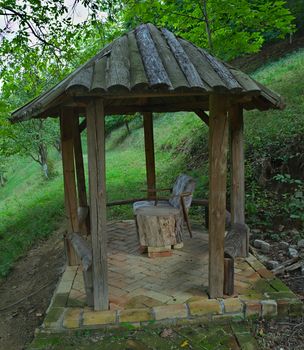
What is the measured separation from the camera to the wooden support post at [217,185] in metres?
3.28

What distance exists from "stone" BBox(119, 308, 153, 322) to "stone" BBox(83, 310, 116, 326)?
9 cm

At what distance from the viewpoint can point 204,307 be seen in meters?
3.40

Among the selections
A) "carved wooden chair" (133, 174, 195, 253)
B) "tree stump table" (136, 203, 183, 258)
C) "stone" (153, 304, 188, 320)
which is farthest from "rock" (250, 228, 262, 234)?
"stone" (153, 304, 188, 320)

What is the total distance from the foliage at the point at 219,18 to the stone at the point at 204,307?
4.94m

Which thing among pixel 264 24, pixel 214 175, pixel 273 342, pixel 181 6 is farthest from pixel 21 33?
pixel 273 342

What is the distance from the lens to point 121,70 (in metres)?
2.92

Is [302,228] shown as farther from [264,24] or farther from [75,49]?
[75,49]

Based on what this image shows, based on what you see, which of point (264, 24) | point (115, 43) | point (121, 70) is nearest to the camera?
point (121, 70)

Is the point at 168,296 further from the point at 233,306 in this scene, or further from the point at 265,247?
the point at 265,247

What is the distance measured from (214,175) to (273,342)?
61.4 inches

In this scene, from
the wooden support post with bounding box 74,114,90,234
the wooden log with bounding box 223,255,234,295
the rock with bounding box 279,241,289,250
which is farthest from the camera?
the wooden support post with bounding box 74,114,90,234

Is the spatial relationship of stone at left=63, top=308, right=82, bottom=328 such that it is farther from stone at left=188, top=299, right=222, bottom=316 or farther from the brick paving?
stone at left=188, top=299, right=222, bottom=316

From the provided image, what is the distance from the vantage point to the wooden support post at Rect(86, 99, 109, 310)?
10.2 ft

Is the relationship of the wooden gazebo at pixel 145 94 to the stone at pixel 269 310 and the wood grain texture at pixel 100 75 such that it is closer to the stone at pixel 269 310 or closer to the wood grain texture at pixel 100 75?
the wood grain texture at pixel 100 75
